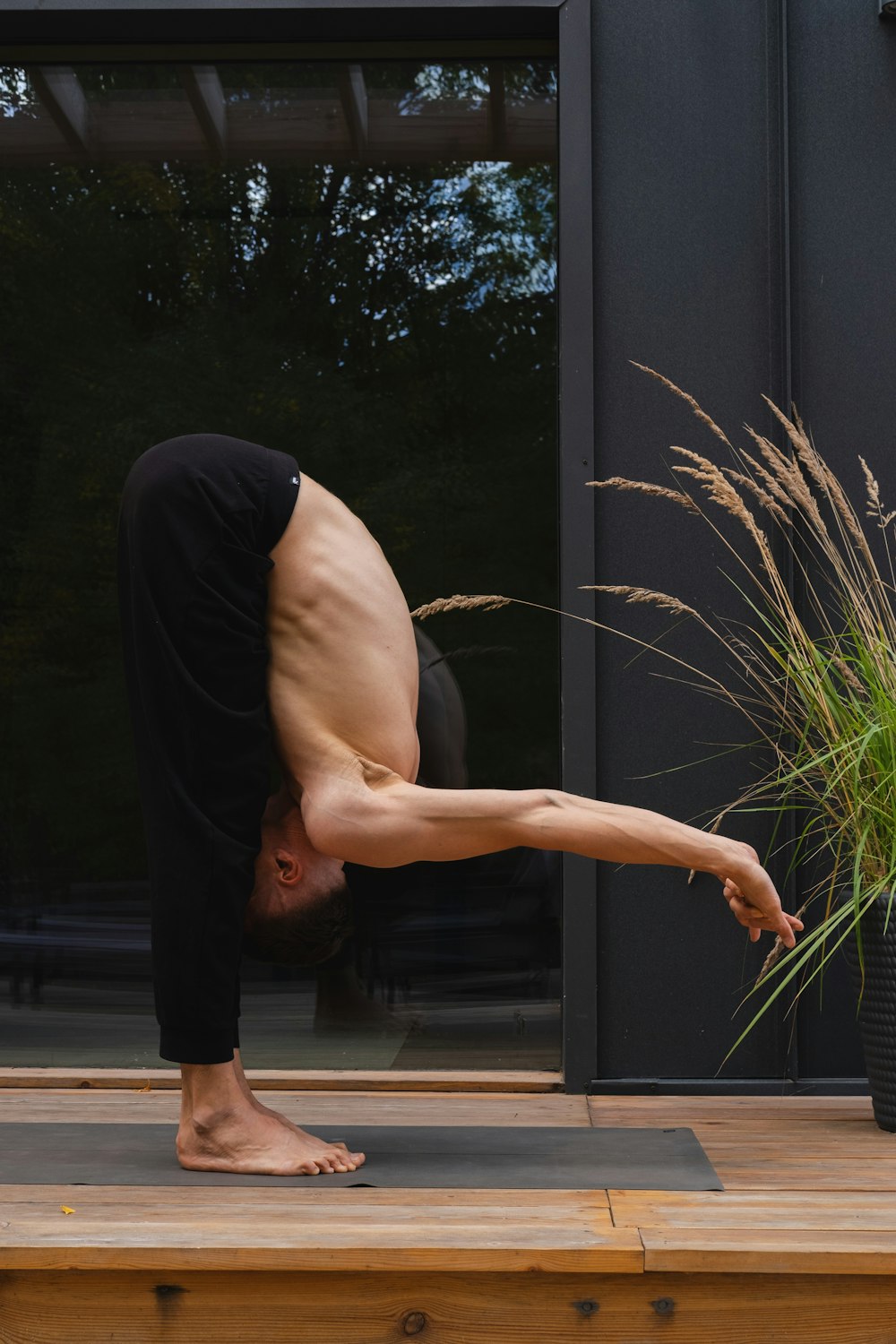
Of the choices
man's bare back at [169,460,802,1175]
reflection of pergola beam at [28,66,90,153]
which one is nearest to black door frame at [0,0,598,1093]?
reflection of pergola beam at [28,66,90,153]

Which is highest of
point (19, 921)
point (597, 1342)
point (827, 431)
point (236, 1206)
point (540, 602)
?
point (827, 431)

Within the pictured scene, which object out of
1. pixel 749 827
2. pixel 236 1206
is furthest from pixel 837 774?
pixel 236 1206

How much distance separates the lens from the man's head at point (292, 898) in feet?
6.85

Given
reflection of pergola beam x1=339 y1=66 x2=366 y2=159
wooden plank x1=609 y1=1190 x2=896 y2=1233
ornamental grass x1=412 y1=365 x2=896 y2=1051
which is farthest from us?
reflection of pergola beam x1=339 y1=66 x2=366 y2=159

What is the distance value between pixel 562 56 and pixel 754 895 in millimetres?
1997

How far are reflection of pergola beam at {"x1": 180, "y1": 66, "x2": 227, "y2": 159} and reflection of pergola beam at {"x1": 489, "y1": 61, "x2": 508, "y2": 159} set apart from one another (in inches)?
26.5

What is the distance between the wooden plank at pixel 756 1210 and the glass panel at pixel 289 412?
3.75 feet

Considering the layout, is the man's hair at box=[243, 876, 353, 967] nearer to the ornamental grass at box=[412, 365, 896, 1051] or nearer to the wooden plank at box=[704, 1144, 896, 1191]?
the ornamental grass at box=[412, 365, 896, 1051]

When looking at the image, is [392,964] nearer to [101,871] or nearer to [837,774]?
[101,871]

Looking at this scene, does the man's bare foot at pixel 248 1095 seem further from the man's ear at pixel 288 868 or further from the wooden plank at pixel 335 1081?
the wooden plank at pixel 335 1081

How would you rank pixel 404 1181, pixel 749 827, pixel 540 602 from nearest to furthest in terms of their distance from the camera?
pixel 404 1181, pixel 749 827, pixel 540 602

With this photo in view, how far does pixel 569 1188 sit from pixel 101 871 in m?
1.64

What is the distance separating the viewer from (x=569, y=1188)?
1915mm

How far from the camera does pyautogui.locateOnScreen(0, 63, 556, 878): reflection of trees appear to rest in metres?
3.12
